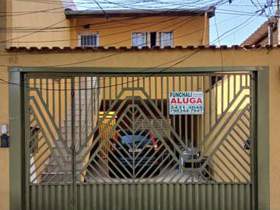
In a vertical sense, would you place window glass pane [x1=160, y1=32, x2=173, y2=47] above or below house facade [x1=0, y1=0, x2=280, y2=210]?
above

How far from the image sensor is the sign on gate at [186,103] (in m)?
8.11

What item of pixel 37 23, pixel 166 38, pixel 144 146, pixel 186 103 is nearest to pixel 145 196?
pixel 144 146

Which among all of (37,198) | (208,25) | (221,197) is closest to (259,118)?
(221,197)

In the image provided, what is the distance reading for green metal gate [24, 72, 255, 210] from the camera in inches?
320

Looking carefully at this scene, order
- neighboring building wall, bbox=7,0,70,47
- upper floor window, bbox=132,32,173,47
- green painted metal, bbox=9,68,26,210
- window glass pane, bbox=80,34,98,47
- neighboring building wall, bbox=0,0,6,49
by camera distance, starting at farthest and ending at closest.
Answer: window glass pane, bbox=80,34,98,47, upper floor window, bbox=132,32,173,47, neighboring building wall, bbox=7,0,70,47, neighboring building wall, bbox=0,0,6,49, green painted metal, bbox=9,68,26,210

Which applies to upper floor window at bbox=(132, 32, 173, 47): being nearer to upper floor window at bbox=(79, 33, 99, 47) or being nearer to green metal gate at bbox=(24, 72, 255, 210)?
upper floor window at bbox=(79, 33, 99, 47)

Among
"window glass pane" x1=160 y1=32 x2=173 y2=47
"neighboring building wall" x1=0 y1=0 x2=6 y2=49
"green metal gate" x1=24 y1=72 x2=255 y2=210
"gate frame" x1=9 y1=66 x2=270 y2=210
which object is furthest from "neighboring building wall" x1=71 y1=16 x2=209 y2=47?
"gate frame" x1=9 y1=66 x2=270 y2=210

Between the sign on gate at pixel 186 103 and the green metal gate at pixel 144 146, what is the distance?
0.06 metres

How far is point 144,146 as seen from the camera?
8.14 metres

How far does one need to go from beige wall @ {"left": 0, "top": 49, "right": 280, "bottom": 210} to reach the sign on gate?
540 mm

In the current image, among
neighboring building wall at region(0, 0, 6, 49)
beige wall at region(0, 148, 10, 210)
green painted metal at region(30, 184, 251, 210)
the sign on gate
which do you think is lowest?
green painted metal at region(30, 184, 251, 210)

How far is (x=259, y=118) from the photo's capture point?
798cm

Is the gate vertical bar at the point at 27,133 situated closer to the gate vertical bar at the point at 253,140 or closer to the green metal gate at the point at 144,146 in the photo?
the green metal gate at the point at 144,146

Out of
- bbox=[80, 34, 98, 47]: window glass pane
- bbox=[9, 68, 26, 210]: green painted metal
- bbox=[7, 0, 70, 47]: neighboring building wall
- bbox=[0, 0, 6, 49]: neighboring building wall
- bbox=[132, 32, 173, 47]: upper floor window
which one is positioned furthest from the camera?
bbox=[80, 34, 98, 47]: window glass pane
